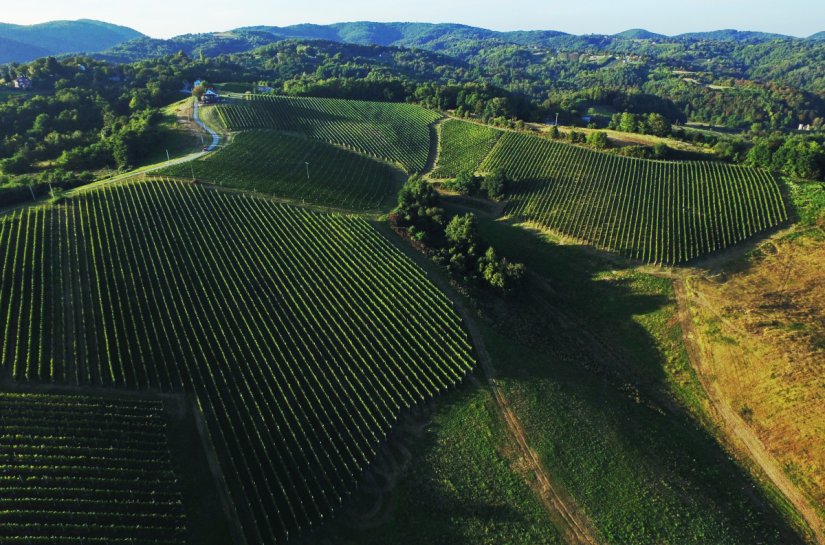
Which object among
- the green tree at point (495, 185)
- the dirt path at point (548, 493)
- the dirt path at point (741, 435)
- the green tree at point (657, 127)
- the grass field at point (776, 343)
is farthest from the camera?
the green tree at point (657, 127)

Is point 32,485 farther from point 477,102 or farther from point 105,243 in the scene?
point 477,102

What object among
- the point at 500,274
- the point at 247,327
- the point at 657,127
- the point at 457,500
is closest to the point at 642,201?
the point at 500,274

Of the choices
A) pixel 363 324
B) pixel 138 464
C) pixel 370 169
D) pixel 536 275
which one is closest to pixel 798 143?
pixel 536 275

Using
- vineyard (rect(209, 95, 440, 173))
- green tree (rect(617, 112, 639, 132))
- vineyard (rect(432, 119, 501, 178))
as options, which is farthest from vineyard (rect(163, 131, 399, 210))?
green tree (rect(617, 112, 639, 132))

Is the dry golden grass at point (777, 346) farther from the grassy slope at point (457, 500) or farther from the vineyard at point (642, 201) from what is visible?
the grassy slope at point (457, 500)

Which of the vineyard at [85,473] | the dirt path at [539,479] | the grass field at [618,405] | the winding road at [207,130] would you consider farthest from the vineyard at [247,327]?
the winding road at [207,130]

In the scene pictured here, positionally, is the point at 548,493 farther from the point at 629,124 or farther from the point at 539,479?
the point at 629,124
